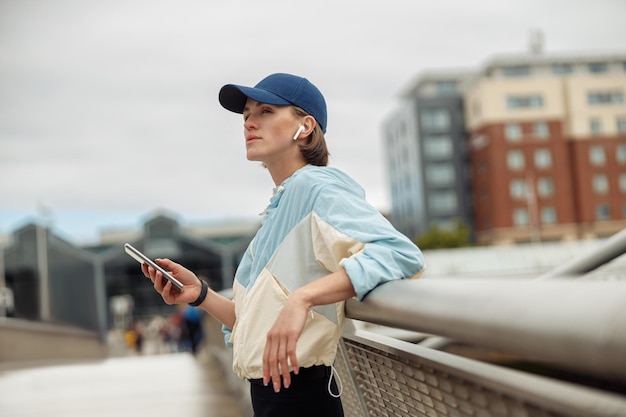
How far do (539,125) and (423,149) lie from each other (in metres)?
10.3

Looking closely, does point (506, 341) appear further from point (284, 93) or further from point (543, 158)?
point (543, 158)

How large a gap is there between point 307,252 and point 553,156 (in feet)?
225

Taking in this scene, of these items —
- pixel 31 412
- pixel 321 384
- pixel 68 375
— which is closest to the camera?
pixel 321 384

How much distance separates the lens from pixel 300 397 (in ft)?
5.85

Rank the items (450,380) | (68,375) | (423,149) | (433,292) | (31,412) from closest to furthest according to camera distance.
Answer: (433,292) → (450,380) → (31,412) → (68,375) → (423,149)

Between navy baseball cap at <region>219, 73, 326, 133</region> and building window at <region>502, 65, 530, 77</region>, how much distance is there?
73572 millimetres

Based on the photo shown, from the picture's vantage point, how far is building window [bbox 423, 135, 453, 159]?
240 ft

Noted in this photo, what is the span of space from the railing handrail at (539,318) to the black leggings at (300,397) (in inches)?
26.3

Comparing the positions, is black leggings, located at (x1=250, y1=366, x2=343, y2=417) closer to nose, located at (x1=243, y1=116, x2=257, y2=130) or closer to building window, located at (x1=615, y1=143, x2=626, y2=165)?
nose, located at (x1=243, y1=116, x2=257, y2=130)

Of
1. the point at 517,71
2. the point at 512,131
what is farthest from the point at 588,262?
the point at 517,71

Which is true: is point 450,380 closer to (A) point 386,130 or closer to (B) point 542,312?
(B) point 542,312

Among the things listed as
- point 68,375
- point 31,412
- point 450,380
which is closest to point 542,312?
point 450,380

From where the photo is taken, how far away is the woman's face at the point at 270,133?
195 cm

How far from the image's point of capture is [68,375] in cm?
1088
